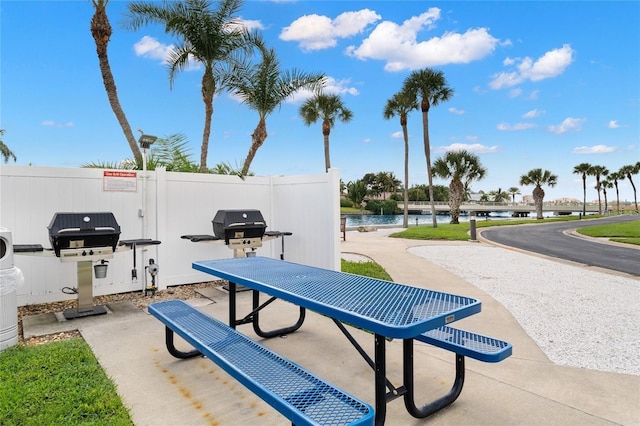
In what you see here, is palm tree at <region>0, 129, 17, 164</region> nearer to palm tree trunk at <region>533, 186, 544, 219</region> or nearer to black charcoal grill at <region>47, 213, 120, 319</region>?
black charcoal grill at <region>47, 213, 120, 319</region>

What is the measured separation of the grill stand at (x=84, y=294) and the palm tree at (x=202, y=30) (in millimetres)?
6380

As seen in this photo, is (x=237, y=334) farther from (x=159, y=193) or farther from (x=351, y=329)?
(x=159, y=193)

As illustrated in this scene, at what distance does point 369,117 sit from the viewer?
30.1 meters

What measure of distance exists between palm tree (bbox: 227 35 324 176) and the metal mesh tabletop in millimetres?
9421

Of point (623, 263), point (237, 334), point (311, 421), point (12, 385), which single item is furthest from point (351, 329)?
point (623, 263)

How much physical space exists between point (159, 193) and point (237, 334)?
3.94m

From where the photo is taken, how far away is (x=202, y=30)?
11.3m

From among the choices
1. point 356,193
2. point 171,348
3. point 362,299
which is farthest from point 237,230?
point 356,193

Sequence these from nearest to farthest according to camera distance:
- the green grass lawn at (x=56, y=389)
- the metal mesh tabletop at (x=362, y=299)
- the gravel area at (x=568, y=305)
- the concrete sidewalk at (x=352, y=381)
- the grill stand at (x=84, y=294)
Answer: the metal mesh tabletop at (x=362, y=299) < the green grass lawn at (x=56, y=389) < the concrete sidewalk at (x=352, y=381) < the gravel area at (x=568, y=305) < the grill stand at (x=84, y=294)

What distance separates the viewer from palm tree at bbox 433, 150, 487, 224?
87.4 ft

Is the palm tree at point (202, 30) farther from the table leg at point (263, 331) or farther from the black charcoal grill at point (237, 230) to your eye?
the table leg at point (263, 331)

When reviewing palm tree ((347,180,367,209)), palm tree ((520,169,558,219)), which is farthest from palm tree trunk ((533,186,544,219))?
palm tree ((347,180,367,209))

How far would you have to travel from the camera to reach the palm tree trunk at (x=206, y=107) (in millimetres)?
12000

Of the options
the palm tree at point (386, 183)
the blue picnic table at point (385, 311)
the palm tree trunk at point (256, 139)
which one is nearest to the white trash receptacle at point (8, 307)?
the blue picnic table at point (385, 311)
